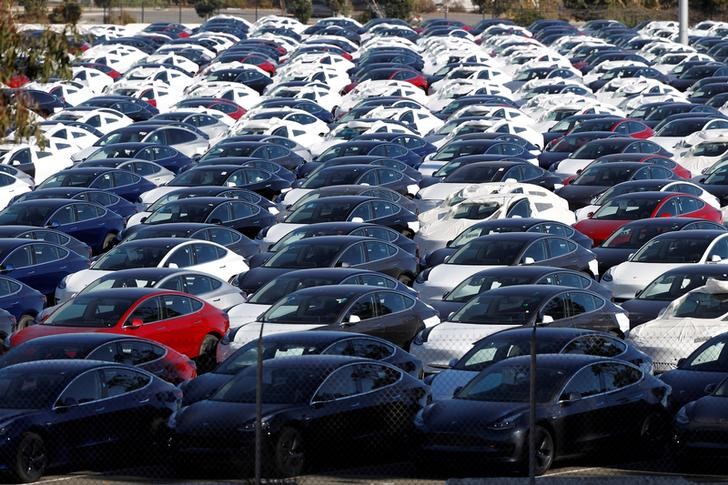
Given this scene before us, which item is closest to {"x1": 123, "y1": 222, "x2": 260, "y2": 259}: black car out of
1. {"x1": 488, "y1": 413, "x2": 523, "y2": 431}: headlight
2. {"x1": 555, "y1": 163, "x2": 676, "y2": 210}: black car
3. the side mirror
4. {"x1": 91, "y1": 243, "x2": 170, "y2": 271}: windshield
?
{"x1": 91, "y1": 243, "x2": 170, "y2": 271}: windshield

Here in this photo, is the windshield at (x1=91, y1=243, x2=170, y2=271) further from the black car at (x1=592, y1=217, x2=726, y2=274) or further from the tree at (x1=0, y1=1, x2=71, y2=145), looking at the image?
the black car at (x1=592, y1=217, x2=726, y2=274)

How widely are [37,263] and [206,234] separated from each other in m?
2.84

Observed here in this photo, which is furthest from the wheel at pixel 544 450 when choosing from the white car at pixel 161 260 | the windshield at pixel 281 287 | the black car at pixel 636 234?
the black car at pixel 636 234

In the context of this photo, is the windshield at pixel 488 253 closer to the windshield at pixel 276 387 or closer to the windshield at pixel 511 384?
the windshield at pixel 511 384

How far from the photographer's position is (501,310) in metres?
20.4

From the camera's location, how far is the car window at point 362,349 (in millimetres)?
17719

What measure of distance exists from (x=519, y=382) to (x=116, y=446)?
403 centimetres

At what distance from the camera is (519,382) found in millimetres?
15969

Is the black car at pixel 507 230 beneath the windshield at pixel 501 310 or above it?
beneath

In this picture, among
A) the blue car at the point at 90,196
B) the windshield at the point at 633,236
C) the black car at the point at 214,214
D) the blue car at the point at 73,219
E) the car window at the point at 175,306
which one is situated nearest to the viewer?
the car window at the point at 175,306

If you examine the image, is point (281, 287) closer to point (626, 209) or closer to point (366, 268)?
point (366, 268)

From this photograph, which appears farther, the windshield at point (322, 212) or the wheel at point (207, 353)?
the windshield at point (322, 212)

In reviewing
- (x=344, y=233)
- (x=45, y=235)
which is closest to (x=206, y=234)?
(x=344, y=233)

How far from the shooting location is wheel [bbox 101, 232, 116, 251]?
96.2 ft
